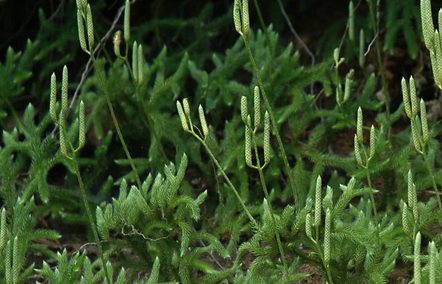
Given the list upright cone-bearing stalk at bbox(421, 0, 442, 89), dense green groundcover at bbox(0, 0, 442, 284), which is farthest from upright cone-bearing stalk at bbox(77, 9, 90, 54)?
upright cone-bearing stalk at bbox(421, 0, 442, 89)

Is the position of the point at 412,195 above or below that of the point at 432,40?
below

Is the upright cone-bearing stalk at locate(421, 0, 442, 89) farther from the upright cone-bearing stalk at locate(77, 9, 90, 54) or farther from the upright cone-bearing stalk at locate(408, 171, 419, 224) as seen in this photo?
the upright cone-bearing stalk at locate(77, 9, 90, 54)

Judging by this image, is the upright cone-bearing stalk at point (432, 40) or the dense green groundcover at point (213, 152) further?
the dense green groundcover at point (213, 152)

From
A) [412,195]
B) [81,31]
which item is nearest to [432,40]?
[412,195]

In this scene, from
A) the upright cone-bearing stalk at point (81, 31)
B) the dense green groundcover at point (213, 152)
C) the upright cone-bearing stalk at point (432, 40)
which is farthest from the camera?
the dense green groundcover at point (213, 152)

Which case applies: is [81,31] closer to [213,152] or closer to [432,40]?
[432,40]

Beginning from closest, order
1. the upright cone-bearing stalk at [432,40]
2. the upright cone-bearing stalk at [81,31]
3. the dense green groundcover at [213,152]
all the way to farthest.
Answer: the upright cone-bearing stalk at [432,40] → the upright cone-bearing stalk at [81,31] → the dense green groundcover at [213,152]

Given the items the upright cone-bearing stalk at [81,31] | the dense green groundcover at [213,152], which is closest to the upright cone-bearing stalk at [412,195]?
the dense green groundcover at [213,152]

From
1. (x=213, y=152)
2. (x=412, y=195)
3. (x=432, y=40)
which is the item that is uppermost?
(x=432, y=40)

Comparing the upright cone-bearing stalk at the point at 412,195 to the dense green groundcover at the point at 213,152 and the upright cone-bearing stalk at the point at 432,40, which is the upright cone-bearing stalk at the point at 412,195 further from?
the upright cone-bearing stalk at the point at 432,40
